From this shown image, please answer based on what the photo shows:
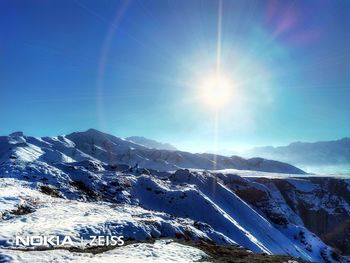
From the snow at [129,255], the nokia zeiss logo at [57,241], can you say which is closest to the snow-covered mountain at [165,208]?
the snow at [129,255]

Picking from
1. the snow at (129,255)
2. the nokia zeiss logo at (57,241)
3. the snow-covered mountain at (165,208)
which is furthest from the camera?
the snow-covered mountain at (165,208)

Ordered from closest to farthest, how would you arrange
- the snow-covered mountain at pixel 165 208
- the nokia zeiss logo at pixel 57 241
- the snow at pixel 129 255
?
1. the snow at pixel 129 255
2. the nokia zeiss logo at pixel 57 241
3. the snow-covered mountain at pixel 165 208

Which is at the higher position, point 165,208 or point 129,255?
point 129,255

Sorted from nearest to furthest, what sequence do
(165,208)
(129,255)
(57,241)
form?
(129,255) → (57,241) → (165,208)

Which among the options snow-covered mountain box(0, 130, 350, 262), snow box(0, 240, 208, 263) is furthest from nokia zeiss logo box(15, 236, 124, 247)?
snow box(0, 240, 208, 263)

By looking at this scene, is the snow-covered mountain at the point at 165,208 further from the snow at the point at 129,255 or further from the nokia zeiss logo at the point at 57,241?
the nokia zeiss logo at the point at 57,241

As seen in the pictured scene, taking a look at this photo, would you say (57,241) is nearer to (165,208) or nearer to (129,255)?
(129,255)

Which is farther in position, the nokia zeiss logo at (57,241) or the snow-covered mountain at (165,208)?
the snow-covered mountain at (165,208)

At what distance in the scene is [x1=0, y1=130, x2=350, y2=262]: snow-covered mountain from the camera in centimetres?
2855

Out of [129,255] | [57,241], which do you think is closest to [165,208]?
[57,241]

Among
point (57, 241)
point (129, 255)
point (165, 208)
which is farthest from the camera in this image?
point (165, 208)

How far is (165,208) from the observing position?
220ft

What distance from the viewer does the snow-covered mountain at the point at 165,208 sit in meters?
28.5

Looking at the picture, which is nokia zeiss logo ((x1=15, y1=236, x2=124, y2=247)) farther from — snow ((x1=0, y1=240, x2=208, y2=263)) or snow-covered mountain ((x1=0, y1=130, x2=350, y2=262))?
snow ((x1=0, y1=240, x2=208, y2=263))
